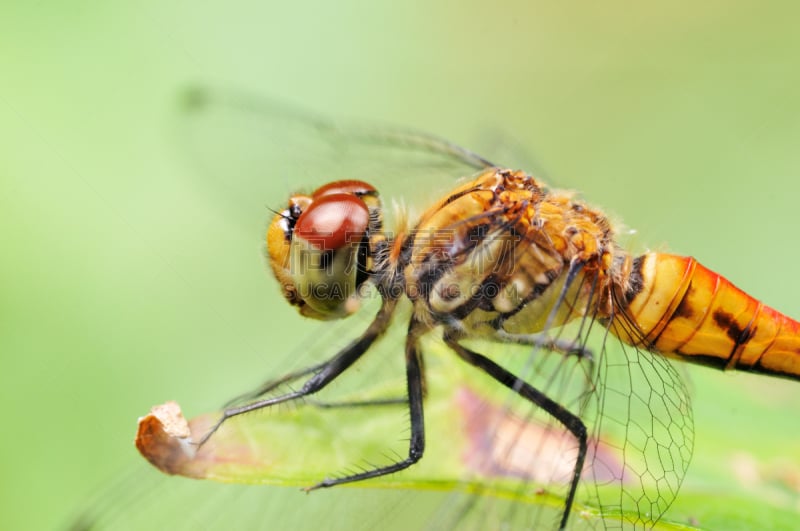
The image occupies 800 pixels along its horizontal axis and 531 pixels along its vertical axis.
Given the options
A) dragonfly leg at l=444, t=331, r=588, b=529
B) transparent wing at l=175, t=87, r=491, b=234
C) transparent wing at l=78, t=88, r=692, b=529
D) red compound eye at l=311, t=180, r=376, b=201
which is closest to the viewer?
transparent wing at l=78, t=88, r=692, b=529

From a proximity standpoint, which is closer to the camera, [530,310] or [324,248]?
[324,248]

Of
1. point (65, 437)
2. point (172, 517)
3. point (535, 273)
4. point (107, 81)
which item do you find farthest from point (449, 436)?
point (107, 81)

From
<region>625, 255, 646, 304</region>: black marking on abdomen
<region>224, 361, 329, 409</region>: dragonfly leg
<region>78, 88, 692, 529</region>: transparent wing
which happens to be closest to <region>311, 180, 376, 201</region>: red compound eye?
<region>78, 88, 692, 529</region>: transparent wing

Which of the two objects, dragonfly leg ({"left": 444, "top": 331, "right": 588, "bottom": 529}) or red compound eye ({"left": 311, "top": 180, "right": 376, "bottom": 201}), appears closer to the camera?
dragonfly leg ({"left": 444, "top": 331, "right": 588, "bottom": 529})

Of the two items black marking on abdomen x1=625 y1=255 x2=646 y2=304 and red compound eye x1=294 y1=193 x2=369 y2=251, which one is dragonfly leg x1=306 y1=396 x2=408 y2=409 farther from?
black marking on abdomen x1=625 y1=255 x2=646 y2=304

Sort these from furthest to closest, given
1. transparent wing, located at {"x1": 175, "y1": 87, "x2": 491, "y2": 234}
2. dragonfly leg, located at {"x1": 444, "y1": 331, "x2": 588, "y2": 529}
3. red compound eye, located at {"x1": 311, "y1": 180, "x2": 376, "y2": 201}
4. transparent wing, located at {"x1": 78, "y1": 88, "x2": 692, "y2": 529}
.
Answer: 1. transparent wing, located at {"x1": 175, "y1": 87, "x2": 491, "y2": 234}
2. red compound eye, located at {"x1": 311, "y1": 180, "x2": 376, "y2": 201}
3. dragonfly leg, located at {"x1": 444, "y1": 331, "x2": 588, "y2": 529}
4. transparent wing, located at {"x1": 78, "y1": 88, "x2": 692, "y2": 529}

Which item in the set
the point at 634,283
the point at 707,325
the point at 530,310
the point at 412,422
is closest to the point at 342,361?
the point at 412,422

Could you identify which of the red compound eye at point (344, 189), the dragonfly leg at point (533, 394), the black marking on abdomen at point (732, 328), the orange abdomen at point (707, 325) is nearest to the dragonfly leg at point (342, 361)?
the dragonfly leg at point (533, 394)

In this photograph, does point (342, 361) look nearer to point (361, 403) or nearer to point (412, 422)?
point (361, 403)

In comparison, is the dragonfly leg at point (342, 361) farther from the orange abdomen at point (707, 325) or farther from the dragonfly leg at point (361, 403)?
the orange abdomen at point (707, 325)
